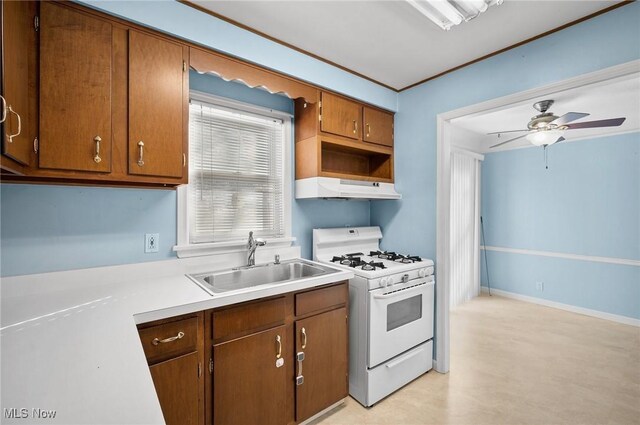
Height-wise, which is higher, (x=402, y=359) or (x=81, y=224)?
(x=81, y=224)

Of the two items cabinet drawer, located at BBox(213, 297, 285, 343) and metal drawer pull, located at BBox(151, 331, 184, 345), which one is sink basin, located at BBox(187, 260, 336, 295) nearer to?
cabinet drawer, located at BBox(213, 297, 285, 343)

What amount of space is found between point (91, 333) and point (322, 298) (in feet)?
4.03

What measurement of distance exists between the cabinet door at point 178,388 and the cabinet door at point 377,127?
215 centimetres

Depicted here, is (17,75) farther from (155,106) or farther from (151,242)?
(151,242)

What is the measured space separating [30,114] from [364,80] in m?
2.25

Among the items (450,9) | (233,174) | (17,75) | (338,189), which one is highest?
(450,9)

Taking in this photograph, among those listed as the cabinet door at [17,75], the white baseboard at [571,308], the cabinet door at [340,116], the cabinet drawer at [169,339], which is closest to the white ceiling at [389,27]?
the cabinet door at [340,116]

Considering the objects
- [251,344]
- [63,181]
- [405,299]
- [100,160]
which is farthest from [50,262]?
[405,299]

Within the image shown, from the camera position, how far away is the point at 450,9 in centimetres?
162

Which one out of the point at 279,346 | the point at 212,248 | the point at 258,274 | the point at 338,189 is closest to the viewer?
the point at 279,346

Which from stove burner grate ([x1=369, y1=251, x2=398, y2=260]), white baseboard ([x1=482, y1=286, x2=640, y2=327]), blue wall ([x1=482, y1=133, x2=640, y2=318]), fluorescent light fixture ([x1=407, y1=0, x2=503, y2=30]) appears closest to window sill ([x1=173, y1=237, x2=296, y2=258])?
stove burner grate ([x1=369, y1=251, x2=398, y2=260])

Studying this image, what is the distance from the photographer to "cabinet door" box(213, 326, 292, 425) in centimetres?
150

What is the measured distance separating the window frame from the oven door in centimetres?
89

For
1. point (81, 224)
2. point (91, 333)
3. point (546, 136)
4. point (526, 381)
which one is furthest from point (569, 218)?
point (81, 224)
